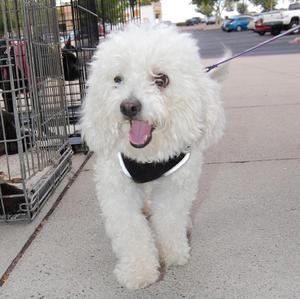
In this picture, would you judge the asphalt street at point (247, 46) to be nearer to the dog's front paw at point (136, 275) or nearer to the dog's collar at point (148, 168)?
the dog's collar at point (148, 168)

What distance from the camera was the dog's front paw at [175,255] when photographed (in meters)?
2.99

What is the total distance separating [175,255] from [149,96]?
1097 mm

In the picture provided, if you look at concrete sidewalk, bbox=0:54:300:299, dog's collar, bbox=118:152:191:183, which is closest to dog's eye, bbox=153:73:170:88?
dog's collar, bbox=118:152:191:183

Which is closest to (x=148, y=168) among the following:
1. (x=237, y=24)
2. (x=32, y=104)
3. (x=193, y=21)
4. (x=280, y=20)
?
(x=32, y=104)

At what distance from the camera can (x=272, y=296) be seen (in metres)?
2.64

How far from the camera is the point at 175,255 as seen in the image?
118 inches

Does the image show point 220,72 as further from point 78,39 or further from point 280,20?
point 280,20

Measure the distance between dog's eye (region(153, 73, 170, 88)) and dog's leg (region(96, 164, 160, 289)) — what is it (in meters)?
0.64

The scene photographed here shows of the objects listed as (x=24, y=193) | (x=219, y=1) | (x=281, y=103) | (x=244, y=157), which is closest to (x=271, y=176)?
(x=244, y=157)

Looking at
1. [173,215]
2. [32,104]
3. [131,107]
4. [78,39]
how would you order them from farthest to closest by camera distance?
1. [78,39]
2. [32,104]
3. [173,215]
4. [131,107]

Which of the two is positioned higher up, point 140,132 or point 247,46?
point 140,132

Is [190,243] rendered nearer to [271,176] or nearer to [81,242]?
[81,242]

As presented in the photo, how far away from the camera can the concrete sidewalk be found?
278cm

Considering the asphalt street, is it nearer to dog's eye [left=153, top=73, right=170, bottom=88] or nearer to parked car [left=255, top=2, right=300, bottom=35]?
parked car [left=255, top=2, right=300, bottom=35]
